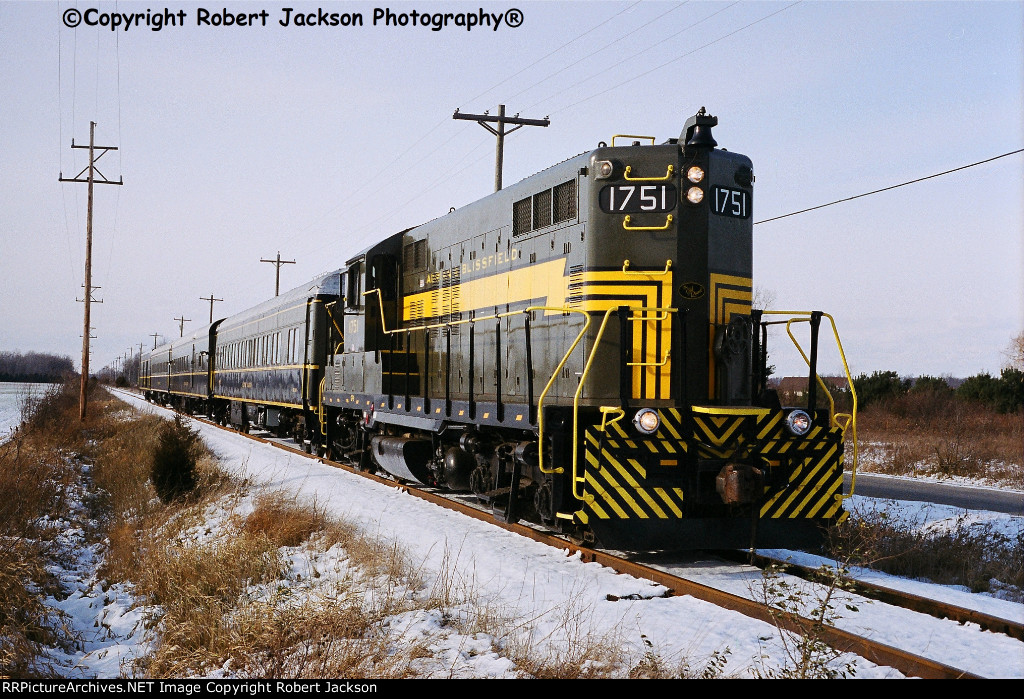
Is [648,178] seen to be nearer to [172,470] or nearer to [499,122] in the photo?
[172,470]

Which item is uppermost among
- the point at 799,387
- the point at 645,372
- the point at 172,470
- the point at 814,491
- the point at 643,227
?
the point at 643,227

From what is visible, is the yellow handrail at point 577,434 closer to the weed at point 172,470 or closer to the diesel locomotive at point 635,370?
the diesel locomotive at point 635,370

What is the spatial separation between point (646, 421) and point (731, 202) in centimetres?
262

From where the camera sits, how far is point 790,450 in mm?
7672

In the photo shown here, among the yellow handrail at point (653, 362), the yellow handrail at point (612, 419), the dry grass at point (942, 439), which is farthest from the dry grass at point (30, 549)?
the dry grass at point (942, 439)

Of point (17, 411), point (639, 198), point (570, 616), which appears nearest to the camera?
point (570, 616)

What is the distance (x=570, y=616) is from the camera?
5.70m

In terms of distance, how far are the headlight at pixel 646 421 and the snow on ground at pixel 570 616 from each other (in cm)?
130

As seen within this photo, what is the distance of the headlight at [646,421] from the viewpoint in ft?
24.2

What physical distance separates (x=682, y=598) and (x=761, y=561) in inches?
69.6

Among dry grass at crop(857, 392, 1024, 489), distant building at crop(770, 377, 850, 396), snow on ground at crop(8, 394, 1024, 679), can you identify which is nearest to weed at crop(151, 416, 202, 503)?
snow on ground at crop(8, 394, 1024, 679)

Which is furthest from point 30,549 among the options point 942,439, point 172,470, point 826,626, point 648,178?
point 942,439

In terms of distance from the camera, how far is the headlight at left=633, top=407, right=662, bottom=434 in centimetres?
737
